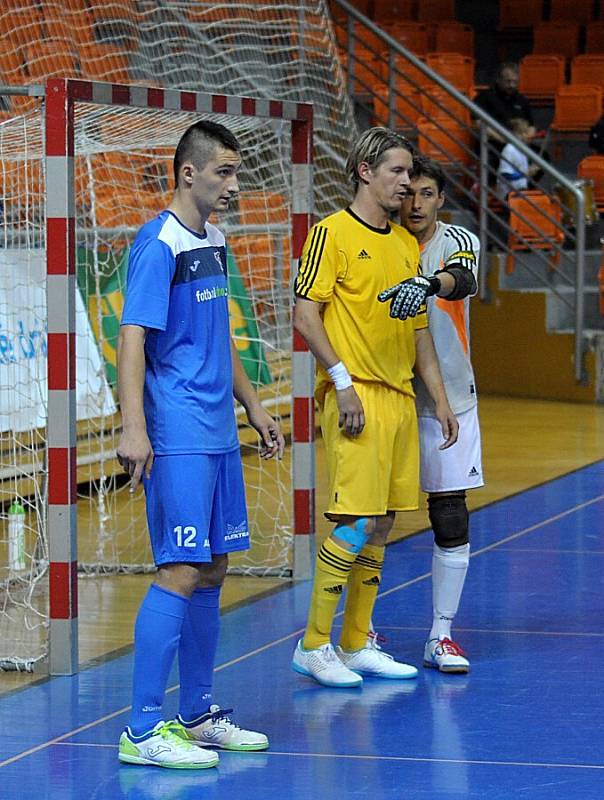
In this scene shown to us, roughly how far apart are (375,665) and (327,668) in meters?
0.20

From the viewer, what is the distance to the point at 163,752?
4.73 metres

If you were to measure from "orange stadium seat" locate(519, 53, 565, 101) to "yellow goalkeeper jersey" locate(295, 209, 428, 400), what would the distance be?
13450 millimetres

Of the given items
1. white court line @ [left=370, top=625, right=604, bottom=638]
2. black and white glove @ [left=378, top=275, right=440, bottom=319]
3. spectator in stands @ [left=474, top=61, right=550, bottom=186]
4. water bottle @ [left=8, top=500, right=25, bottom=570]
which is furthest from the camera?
spectator in stands @ [left=474, top=61, right=550, bottom=186]

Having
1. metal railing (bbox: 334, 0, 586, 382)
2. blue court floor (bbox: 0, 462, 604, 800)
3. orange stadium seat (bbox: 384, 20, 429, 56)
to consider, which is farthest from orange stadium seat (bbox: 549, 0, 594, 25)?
blue court floor (bbox: 0, 462, 604, 800)

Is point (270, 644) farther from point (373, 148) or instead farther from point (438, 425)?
point (373, 148)

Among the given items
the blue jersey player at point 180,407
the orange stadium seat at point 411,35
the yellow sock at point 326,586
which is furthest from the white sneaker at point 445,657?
the orange stadium seat at point 411,35

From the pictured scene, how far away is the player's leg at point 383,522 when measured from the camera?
5.58 metres

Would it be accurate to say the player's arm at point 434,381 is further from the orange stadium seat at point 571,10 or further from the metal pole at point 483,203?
the orange stadium seat at point 571,10

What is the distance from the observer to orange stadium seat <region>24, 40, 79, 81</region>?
479 inches

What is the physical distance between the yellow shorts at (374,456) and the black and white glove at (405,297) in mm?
346

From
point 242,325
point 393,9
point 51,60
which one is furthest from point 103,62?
point 393,9

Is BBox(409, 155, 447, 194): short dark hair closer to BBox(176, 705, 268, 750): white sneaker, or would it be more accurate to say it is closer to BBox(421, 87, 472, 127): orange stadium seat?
BBox(176, 705, 268, 750): white sneaker

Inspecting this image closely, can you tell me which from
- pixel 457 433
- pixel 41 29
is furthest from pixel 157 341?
pixel 41 29

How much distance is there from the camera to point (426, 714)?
531 cm
